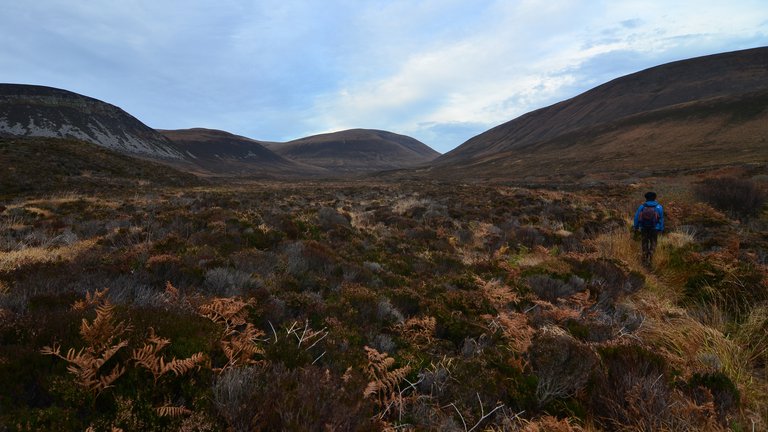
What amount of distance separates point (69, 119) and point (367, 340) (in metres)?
103

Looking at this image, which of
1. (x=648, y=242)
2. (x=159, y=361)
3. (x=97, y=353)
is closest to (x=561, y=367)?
(x=159, y=361)

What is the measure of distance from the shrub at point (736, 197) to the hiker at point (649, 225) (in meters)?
8.71

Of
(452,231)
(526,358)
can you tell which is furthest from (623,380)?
(452,231)

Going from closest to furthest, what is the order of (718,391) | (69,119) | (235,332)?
(718,391) < (235,332) < (69,119)

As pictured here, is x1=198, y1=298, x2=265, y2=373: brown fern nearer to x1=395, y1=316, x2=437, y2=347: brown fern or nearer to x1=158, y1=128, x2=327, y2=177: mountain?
x1=395, y1=316, x2=437, y2=347: brown fern

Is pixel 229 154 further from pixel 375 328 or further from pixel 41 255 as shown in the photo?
pixel 375 328

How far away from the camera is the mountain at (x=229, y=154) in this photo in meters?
116

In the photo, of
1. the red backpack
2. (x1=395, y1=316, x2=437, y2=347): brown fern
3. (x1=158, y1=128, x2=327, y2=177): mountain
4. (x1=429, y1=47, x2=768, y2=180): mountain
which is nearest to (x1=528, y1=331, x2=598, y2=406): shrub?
(x1=395, y1=316, x2=437, y2=347): brown fern

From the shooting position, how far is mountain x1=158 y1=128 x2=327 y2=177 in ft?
379

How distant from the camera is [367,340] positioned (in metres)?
3.74

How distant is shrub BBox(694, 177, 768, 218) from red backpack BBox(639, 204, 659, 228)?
29.1 feet

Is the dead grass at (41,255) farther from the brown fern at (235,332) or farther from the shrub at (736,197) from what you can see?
the shrub at (736,197)

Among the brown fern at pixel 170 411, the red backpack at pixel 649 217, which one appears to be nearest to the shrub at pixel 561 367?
the brown fern at pixel 170 411

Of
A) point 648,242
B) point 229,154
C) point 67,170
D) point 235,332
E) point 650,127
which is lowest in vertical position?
point 648,242
